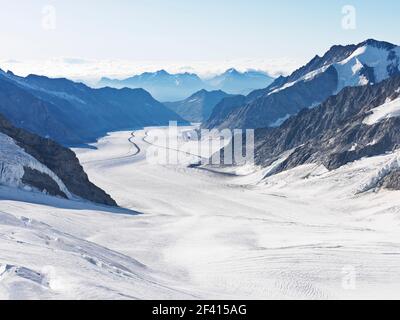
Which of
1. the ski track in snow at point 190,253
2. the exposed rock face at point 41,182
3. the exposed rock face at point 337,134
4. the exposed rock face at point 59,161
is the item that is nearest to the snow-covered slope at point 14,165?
the exposed rock face at point 41,182

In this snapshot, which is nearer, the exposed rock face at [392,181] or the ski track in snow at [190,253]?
the ski track in snow at [190,253]

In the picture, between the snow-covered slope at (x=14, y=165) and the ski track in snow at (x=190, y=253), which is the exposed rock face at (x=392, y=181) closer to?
the ski track in snow at (x=190, y=253)

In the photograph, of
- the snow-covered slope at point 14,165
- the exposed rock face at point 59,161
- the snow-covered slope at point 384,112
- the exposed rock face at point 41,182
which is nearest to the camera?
the snow-covered slope at point 14,165

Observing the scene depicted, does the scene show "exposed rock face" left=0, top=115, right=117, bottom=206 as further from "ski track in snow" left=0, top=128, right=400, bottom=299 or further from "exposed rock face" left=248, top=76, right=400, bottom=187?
"exposed rock face" left=248, top=76, right=400, bottom=187

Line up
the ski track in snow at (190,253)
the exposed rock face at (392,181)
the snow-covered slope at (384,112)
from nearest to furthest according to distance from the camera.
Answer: the ski track in snow at (190,253), the exposed rock face at (392,181), the snow-covered slope at (384,112)

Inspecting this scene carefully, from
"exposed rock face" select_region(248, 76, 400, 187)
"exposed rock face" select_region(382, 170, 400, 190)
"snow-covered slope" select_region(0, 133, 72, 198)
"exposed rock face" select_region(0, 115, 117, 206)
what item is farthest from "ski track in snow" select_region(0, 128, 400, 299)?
"exposed rock face" select_region(248, 76, 400, 187)

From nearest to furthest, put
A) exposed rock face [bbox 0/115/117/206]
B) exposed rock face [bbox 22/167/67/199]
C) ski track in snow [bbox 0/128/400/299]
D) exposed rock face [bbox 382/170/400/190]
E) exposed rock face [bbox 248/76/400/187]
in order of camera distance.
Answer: ski track in snow [bbox 0/128/400/299] < exposed rock face [bbox 22/167/67/199] < exposed rock face [bbox 0/115/117/206] < exposed rock face [bbox 382/170/400/190] < exposed rock face [bbox 248/76/400/187]

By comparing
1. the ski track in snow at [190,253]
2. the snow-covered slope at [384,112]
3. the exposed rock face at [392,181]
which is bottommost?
the exposed rock face at [392,181]

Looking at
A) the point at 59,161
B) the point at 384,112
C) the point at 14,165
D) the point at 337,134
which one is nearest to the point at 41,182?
the point at 14,165
